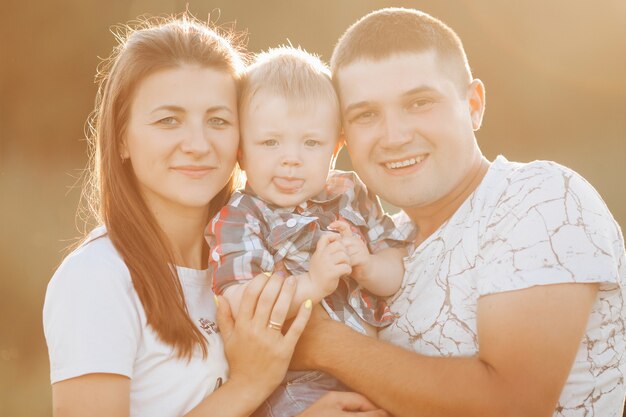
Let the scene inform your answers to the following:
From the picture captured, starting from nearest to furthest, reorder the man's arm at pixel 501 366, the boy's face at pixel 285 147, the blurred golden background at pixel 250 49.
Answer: the man's arm at pixel 501 366, the boy's face at pixel 285 147, the blurred golden background at pixel 250 49

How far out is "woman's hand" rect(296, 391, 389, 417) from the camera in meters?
2.58

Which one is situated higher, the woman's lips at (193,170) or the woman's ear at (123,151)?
the woman's ear at (123,151)

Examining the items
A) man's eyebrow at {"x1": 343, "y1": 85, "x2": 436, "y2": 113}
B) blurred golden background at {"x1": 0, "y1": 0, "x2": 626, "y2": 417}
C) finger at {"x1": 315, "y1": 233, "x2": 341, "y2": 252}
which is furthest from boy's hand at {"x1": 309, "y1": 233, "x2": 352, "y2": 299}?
blurred golden background at {"x1": 0, "y1": 0, "x2": 626, "y2": 417}

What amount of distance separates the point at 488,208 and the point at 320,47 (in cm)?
785

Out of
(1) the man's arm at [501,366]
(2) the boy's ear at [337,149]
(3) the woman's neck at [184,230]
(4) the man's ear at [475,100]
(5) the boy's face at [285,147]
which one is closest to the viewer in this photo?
(1) the man's arm at [501,366]

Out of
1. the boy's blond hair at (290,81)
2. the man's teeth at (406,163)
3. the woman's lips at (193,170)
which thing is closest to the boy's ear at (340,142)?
the boy's blond hair at (290,81)

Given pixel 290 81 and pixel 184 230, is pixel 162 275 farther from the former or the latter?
pixel 290 81

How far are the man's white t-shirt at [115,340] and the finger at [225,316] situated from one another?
0.08 metres

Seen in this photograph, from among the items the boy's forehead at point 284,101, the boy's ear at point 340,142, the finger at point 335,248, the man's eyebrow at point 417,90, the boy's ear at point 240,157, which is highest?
the man's eyebrow at point 417,90

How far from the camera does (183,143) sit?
2.78 m

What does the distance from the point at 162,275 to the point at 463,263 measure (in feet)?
3.49

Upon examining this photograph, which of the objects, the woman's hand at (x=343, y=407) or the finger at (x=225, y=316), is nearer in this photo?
the woman's hand at (x=343, y=407)

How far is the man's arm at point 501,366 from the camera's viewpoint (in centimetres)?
235

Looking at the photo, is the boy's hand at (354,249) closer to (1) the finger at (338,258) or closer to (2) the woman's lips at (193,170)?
(1) the finger at (338,258)
